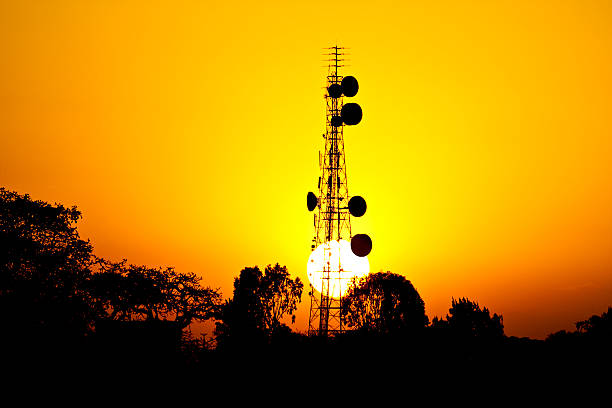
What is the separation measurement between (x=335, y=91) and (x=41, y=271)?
24.6 m

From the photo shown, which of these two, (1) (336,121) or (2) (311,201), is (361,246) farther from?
(1) (336,121)

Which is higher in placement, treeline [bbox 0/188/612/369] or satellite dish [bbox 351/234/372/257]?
satellite dish [bbox 351/234/372/257]

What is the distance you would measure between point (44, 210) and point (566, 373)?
34495mm

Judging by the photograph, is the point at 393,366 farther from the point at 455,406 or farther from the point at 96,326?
the point at 96,326

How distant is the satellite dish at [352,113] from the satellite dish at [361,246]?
8942mm

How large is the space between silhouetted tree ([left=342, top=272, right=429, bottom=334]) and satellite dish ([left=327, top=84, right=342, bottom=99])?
24.7m

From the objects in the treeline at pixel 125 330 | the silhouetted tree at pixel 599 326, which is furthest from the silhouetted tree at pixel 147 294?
the silhouetted tree at pixel 599 326

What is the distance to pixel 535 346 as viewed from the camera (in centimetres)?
3853

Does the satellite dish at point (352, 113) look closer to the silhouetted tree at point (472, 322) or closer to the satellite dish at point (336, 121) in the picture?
the satellite dish at point (336, 121)

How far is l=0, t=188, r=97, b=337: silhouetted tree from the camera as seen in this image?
32.4 m

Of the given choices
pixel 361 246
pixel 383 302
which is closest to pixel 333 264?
pixel 361 246

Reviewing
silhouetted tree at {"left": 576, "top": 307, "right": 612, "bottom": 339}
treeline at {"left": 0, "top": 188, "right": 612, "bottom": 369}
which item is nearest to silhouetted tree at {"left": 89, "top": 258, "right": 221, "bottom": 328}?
treeline at {"left": 0, "top": 188, "right": 612, "bottom": 369}

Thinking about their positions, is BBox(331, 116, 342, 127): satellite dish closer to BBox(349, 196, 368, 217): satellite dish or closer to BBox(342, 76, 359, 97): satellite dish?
BBox(342, 76, 359, 97): satellite dish

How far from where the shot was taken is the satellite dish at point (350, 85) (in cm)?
4200
